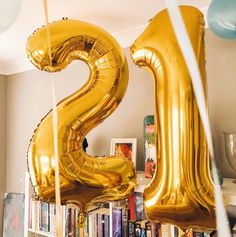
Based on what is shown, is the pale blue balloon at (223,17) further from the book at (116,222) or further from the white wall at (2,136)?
the white wall at (2,136)

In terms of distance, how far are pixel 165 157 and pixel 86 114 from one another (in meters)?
0.19

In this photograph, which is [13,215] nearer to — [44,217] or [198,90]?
[44,217]

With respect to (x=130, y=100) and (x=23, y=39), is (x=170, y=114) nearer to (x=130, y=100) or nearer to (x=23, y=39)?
(x=130, y=100)

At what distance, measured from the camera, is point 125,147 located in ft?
5.08

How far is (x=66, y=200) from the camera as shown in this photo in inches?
21.5

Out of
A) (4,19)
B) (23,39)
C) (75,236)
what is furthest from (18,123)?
(4,19)

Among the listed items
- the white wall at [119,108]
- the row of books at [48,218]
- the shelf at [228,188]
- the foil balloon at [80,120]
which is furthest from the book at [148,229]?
the foil balloon at [80,120]

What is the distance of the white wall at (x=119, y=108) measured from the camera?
130 centimetres

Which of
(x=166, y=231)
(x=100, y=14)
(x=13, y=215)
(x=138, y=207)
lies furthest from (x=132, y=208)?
(x=13, y=215)

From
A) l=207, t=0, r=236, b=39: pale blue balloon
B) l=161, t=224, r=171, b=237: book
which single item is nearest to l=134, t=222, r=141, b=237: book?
l=161, t=224, r=171, b=237: book

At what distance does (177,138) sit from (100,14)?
3.77 feet

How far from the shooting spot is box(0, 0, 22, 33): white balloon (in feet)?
2.01

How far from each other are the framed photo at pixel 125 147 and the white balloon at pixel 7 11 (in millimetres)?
984

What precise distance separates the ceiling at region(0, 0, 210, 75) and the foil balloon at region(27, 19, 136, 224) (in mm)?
847
